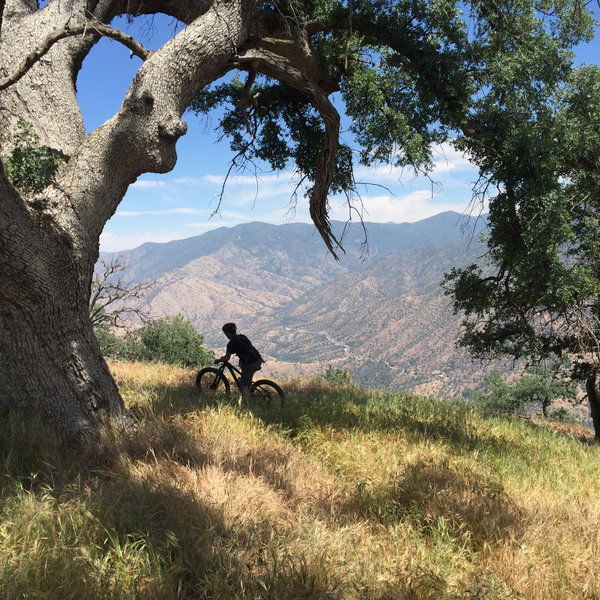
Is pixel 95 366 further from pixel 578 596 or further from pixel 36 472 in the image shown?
pixel 578 596

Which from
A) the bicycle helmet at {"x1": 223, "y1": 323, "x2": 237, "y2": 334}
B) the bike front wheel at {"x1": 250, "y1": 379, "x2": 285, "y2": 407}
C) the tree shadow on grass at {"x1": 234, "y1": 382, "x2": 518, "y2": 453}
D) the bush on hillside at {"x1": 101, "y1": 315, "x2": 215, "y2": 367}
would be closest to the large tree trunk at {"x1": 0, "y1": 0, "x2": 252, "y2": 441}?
the tree shadow on grass at {"x1": 234, "y1": 382, "x2": 518, "y2": 453}

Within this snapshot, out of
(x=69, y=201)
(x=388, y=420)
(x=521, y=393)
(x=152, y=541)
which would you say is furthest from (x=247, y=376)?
(x=521, y=393)

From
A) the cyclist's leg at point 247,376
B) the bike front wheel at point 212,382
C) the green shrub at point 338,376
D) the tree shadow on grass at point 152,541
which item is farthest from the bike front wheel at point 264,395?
the green shrub at point 338,376

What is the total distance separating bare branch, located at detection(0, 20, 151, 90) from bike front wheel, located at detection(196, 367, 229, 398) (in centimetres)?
497

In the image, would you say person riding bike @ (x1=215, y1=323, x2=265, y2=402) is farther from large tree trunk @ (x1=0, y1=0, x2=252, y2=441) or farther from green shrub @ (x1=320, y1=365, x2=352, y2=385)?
green shrub @ (x1=320, y1=365, x2=352, y2=385)

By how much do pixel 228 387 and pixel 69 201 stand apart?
4292mm

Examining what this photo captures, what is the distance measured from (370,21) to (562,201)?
14.3 ft

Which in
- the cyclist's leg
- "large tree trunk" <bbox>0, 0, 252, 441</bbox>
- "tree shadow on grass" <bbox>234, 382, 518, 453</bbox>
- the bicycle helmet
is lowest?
"tree shadow on grass" <bbox>234, 382, 518, 453</bbox>

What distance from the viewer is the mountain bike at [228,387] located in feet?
22.8

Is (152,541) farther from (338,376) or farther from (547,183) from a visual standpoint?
(338,376)

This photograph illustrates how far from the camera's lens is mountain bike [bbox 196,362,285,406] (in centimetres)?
695

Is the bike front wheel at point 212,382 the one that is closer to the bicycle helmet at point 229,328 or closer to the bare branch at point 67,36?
the bicycle helmet at point 229,328

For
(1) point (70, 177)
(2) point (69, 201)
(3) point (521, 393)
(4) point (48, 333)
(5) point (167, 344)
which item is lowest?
(3) point (521, 393)

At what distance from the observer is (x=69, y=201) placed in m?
4.50
